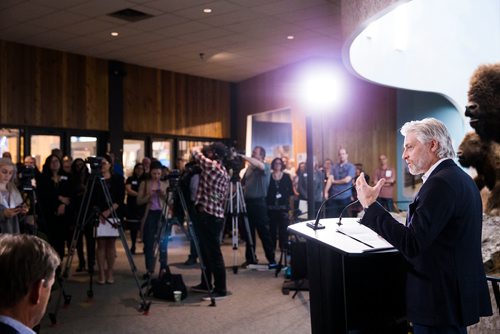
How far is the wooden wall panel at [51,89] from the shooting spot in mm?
8555

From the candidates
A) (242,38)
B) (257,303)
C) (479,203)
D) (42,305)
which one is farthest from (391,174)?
(42,305)

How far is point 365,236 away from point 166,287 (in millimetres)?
2931

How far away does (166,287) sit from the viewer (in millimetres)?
→ 4602

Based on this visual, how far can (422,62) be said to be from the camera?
576cm

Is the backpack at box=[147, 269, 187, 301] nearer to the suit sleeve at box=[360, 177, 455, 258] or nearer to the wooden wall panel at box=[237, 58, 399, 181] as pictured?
the suit sleeve at box=[360, 177, 455, 258]

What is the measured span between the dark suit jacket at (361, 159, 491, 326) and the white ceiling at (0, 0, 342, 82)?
226 inches

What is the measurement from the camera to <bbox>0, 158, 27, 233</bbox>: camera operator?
147 inches

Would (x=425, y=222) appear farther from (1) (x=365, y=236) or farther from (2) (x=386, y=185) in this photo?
(2) (x=386, y=185)

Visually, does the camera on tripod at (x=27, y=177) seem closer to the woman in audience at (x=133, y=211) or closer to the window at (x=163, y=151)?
the woman in audience at (x=133, y=211)

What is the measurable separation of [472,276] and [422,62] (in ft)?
14.8

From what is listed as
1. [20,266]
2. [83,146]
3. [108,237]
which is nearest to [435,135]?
[20,266]

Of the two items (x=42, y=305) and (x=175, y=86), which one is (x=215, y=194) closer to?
(x=42, y=305)

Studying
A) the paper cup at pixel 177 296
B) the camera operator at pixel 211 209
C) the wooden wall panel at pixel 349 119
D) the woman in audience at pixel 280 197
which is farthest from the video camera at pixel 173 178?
the wooden wall panel at pixel 349 119

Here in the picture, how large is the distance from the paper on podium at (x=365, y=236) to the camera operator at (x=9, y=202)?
8.63ft
